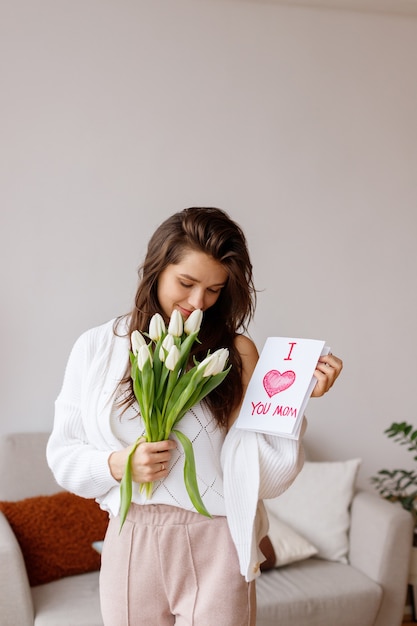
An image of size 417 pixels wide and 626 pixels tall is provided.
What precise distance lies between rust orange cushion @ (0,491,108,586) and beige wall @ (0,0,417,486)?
49 centimetres

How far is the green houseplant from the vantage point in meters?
3.36

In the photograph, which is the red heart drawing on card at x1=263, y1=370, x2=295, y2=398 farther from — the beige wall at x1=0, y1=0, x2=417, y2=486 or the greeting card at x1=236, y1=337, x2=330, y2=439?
the beige wall at x1=0, y1=0, x2=417, y2=486

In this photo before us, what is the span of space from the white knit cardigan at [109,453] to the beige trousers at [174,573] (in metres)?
0.05

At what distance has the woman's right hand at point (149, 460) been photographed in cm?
157

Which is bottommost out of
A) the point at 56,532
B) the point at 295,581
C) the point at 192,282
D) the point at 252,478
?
the point at 295,581

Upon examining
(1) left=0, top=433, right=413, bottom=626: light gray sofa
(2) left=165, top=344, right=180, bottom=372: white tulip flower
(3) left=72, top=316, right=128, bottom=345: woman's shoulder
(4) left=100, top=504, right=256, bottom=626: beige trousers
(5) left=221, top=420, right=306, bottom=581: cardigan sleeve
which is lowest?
(1) left=0, top=433, right=413, bottom=626: light gray sofa

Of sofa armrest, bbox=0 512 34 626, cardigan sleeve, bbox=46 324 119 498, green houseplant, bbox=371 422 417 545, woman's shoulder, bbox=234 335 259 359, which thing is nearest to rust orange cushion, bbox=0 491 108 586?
sofa armrest, bbox=0 512 34 626

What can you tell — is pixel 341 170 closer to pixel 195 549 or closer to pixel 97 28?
pixel 97 28

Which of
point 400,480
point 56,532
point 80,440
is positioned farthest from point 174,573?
point 400,480

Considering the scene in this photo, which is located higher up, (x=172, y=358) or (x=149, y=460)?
(x=172, y=358)

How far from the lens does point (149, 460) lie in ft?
5.12

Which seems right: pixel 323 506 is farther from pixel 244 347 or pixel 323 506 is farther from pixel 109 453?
pixel 109 453

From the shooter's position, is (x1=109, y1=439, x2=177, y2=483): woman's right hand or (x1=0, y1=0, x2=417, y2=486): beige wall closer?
(x1=109, y1=439, x2=177, y2=483): woman's right hand

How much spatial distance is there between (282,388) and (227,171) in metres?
2.01
